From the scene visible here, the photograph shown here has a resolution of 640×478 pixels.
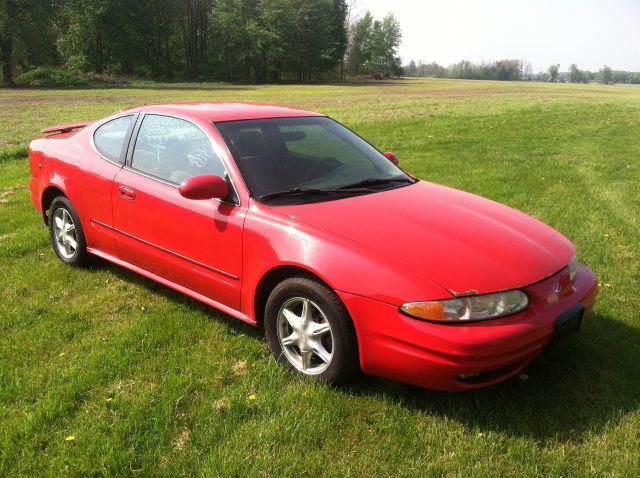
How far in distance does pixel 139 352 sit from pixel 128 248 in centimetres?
99

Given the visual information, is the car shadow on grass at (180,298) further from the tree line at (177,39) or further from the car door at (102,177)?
the tree line at (177,39)

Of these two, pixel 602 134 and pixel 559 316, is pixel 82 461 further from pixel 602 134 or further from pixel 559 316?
pixel 602 134

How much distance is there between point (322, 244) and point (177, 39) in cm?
7853

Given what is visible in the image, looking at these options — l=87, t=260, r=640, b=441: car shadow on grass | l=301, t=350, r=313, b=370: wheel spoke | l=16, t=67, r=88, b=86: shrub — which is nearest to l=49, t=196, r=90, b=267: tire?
l=301, t=350, r=313, b=370: wheel spoke

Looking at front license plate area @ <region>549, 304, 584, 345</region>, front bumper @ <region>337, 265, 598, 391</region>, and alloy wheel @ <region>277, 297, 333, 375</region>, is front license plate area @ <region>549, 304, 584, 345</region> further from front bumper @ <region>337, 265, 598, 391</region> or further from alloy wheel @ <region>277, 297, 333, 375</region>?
alloy wheel @ <region>277, 297, 333, 375</region>

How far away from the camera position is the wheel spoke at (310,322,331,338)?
2.96m

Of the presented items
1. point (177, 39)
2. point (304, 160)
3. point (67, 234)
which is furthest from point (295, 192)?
point (177, 39)

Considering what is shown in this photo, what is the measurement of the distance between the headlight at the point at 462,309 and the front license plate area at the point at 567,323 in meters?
0.31

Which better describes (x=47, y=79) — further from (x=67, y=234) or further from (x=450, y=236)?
(x=450, y=236)

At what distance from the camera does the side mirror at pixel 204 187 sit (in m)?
3.26

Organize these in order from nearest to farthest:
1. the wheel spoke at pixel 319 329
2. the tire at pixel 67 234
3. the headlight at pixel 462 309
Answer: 1. the headlight at pixel 462 309
2. the wheel spoke at pixel 319 329
3. the tire at pixel 67 234

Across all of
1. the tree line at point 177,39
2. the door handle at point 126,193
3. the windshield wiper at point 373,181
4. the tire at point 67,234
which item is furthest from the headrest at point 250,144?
the tree line at point 177,39

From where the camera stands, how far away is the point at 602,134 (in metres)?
14.2

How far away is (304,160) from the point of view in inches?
148
